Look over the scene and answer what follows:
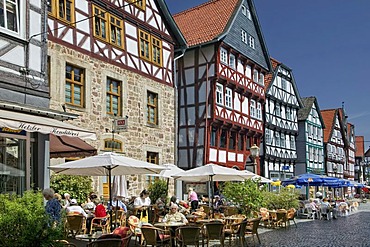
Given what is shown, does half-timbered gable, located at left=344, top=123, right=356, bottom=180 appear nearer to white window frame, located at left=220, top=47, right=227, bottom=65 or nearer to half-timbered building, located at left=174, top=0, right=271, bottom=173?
half-timbered building, located at left=174, top=0, right=271, bottom=173

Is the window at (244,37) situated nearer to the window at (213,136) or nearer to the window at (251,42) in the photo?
the window at (251,42)

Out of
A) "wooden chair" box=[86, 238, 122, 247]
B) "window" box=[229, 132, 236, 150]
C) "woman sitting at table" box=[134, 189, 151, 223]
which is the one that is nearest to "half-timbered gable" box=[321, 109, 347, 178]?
"window" box=[229, 132, 236, 150]

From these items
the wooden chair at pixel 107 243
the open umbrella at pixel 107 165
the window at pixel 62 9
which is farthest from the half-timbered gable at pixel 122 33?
the wooden chair at pixel 107 243

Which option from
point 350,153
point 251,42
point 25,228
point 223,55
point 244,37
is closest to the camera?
point 25,228

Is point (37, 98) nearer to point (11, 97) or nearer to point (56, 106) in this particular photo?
point (11, 97)

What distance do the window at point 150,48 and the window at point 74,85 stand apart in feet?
12.8

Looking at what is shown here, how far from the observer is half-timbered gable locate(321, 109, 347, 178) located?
50812 millimetres

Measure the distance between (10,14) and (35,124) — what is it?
3003 mm

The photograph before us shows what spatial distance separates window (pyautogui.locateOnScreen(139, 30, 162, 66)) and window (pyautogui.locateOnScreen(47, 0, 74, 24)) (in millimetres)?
4119

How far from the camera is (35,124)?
8.80 metres

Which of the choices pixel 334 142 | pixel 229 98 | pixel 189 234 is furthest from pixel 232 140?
pixel 334 142

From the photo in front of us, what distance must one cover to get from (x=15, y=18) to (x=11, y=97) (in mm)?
1854

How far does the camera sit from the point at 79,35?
1644 cm

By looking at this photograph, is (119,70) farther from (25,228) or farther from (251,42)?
(251,42)
